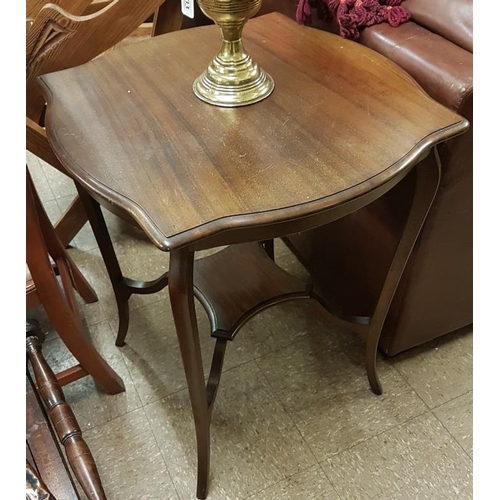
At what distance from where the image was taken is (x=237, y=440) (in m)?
1.08

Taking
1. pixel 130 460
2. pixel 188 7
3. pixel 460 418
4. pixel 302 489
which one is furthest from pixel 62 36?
pixel 460 418

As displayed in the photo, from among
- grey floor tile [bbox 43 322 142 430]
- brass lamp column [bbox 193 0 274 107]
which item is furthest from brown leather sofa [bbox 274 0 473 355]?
grey floor tile [bbox 43 322 142 430]

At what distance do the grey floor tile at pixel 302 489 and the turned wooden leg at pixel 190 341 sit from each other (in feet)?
0.43

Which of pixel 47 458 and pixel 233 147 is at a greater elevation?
pixel 233 147

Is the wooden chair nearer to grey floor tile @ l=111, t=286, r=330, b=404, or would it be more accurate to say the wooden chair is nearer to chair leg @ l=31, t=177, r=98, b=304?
chair leg @ l=31, t=177, r=98, b=304

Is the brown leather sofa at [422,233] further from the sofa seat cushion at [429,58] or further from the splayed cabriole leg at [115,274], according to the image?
the splayed cabriole leg at [115,274]

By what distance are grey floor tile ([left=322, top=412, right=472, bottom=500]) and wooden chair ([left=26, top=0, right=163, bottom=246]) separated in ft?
2.91

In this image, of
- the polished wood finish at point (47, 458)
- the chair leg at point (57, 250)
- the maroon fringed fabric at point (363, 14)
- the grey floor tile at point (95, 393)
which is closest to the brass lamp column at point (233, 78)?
the maroon fringed fabric at point (363, 14)

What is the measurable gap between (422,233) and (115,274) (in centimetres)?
64

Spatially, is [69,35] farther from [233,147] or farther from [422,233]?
[422,233]

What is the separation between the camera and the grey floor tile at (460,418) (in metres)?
1.08

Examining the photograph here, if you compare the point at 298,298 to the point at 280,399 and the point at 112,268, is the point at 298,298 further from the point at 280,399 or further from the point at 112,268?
the point at 112,268

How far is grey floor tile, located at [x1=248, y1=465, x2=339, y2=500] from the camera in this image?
3.25 feet

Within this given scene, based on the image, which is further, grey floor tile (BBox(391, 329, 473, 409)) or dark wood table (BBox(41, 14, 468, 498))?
grey floor tile (BBox(391, 329, 473, 409))
